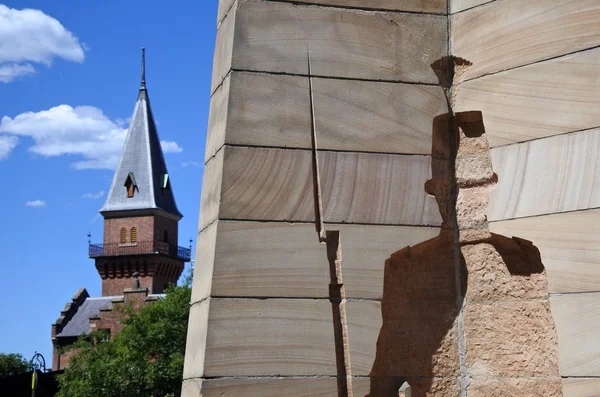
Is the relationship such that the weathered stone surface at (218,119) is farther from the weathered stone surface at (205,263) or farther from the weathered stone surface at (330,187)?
the weathered stone surface at (205,263)

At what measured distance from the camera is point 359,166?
5.99 metres

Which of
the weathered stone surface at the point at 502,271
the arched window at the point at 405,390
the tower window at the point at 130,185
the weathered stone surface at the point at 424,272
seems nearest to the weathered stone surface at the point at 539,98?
the weathered stone surface at the point at 502,271

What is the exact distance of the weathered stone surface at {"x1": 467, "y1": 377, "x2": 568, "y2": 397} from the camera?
18.6 feet

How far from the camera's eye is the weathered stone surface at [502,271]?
5812 millimetres

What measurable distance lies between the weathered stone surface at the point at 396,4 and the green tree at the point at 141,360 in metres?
37.3

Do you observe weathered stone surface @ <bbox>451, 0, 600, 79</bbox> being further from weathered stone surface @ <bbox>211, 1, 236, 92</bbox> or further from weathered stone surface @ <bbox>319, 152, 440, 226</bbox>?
weathered stone surface @ <bbox>211, 1, 236, 92</bbox>

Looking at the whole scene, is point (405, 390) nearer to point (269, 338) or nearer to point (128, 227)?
point (269, 338)

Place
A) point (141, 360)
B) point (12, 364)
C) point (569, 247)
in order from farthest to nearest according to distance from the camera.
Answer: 1. point (12, 364)
2. point (141, 360)
3. point (569, 247)

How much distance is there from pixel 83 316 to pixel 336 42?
3009 inches

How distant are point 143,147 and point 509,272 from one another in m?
87.2

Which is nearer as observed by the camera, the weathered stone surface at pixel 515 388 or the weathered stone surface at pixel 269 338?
the weathered stone surface at pixel 269 338

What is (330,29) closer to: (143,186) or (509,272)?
(509,272)

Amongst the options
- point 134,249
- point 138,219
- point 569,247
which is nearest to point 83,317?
point 134,249

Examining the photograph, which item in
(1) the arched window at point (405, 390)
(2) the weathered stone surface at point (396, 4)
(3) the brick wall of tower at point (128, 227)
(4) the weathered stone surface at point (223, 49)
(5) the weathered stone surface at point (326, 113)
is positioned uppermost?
(3) the brick wall of tower at point (128, 227)
